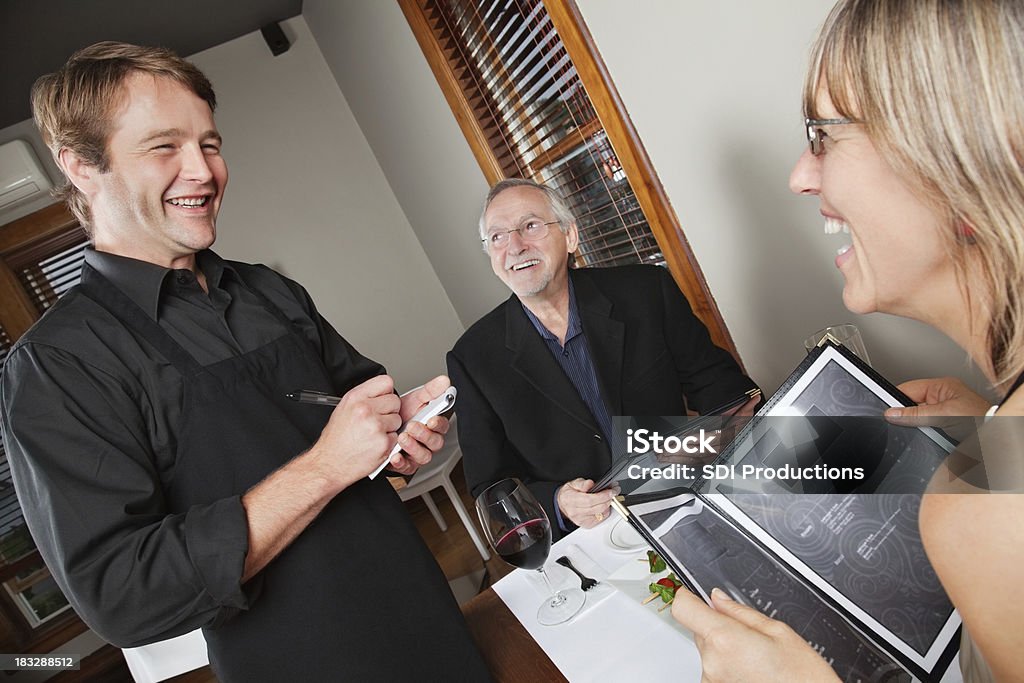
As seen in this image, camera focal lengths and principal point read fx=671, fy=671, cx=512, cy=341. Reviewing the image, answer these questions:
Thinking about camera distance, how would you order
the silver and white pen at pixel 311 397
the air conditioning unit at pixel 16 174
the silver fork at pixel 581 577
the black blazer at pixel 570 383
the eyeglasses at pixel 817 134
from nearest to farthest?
the eyeglasses at pixel 817 134, the silver fork at pixel 581 577, the silver and white pen at pixel 311 397, the black blazer at pixel 570 383, the air conditioning unit at pixel 16 174

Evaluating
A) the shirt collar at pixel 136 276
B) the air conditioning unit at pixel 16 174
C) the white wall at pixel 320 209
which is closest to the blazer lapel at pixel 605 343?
the shirt collar at pixel 136 276

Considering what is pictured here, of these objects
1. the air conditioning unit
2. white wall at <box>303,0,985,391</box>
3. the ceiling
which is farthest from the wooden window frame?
the air conditioning unit

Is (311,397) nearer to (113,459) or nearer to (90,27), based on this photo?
(113,459)

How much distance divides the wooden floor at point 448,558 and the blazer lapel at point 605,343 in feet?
5.06

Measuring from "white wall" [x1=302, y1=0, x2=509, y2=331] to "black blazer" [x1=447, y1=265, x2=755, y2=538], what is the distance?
158 centimetres

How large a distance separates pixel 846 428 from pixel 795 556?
0.18 metres

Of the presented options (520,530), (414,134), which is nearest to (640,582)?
(520,530)

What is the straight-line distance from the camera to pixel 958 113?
0.60 m

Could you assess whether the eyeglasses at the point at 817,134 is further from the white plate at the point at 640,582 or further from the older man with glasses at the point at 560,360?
the older man with glasses at the point at 560,360

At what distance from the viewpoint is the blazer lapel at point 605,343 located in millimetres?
1879

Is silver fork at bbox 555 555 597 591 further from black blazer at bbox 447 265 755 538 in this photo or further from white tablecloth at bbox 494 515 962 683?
black blazer at bbox 447 265 755 538

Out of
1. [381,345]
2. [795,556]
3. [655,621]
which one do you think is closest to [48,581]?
[381,345]

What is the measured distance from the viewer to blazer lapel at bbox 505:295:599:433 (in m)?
1.85

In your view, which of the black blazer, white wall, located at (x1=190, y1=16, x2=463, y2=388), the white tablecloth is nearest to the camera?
the white tablecloth
